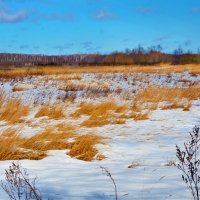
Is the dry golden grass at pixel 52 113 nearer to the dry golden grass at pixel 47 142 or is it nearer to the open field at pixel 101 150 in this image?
the open field at pixel 101 150

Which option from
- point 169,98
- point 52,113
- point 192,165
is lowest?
point 52,113

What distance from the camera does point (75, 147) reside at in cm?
480

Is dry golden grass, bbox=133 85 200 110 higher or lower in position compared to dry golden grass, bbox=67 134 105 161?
higher

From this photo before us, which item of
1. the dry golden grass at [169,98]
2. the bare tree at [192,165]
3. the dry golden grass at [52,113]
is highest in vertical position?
the bare tree at [192,165]

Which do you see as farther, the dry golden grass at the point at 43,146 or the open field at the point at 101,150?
the dry golden grass at the point at 43,146

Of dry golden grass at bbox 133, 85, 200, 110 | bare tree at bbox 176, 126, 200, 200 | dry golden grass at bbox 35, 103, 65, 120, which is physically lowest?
dry golden grass at bbox 35, 103, 65, 120

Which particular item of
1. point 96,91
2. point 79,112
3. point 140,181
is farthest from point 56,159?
point 96,91

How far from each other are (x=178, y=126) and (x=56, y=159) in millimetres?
3345

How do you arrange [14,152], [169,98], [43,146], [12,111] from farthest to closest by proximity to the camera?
[169,98], [12,111], [43,146], [14,152]

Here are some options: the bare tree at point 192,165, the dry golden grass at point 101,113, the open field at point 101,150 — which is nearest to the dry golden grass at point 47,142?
the open field at point 101,150

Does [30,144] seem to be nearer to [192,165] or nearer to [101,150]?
[101,150]

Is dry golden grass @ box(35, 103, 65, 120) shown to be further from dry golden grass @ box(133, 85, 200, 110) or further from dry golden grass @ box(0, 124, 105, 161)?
dry golden grass @ box(0, 124, 105, 161)

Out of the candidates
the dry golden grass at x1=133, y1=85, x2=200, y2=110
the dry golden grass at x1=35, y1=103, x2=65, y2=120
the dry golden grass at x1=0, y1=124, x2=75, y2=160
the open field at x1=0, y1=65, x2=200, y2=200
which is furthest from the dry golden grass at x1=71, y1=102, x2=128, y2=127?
the dry golden grass at x1=0, y1=124, x2=75, y2=160

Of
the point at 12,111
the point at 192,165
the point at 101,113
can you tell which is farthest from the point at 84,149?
the point at 101,113
